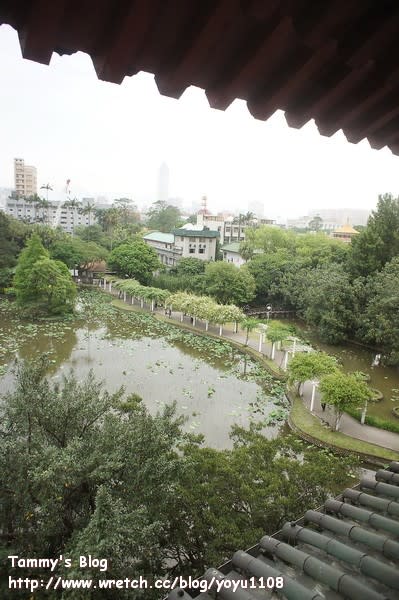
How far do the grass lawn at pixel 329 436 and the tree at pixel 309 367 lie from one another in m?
1.13

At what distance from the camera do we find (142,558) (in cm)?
419

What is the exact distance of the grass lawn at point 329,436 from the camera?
32.4 ft

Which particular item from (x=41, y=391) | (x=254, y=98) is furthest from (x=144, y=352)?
(x=254, y=98)

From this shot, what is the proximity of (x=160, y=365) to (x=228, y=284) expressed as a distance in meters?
9.88

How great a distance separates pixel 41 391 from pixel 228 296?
62.6ft

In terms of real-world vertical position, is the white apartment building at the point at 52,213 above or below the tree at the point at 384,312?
above

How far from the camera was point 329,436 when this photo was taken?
1066 cm

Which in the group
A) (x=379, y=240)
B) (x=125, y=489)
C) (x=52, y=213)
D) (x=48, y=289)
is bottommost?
(x=48, y=289)

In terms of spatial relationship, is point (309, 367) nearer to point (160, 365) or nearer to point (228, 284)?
point (160, 365)

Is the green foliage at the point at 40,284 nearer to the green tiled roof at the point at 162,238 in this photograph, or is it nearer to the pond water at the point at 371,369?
the pond water at the point at 371,369

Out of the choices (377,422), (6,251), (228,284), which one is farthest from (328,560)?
(6,251)

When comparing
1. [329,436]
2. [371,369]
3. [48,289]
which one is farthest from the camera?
[48,289]

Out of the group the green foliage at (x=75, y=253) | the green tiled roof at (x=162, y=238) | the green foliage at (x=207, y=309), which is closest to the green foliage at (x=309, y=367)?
the green foliage at (x=207, y=309)

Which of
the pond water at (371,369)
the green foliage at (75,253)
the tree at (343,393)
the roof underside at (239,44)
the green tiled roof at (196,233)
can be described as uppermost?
the roof underside at (239,44)
